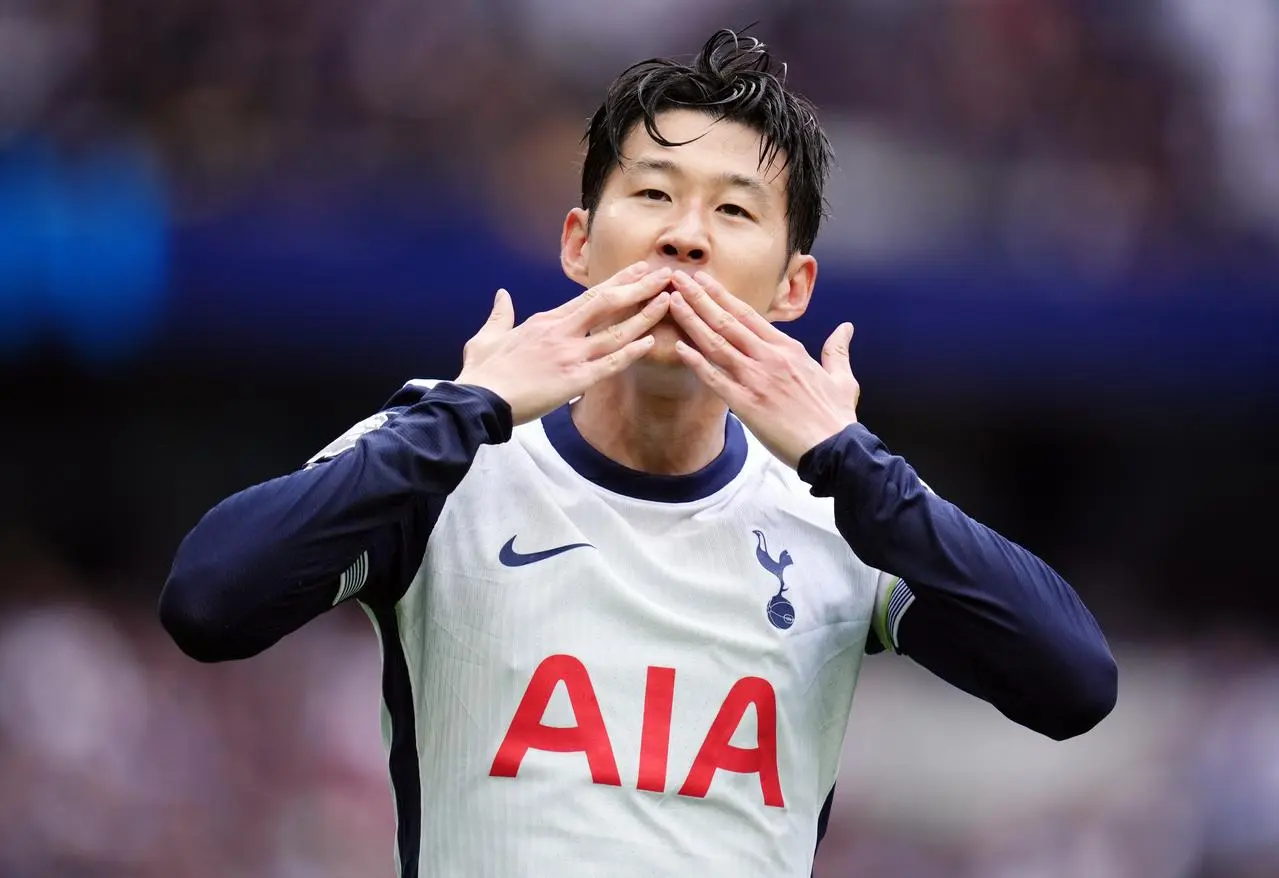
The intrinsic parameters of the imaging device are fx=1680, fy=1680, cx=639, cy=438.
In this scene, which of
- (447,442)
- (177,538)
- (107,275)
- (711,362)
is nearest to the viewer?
(447,442)

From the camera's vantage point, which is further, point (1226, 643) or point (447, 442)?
point (1226, 643)

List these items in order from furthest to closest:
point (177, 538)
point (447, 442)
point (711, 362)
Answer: point (177, 538) → point (711, 362) → point (447, 442)

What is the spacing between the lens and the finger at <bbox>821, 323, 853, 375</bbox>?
3.14 meters

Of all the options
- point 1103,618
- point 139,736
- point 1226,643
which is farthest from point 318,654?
point 1226,643

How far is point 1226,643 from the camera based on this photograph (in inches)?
293

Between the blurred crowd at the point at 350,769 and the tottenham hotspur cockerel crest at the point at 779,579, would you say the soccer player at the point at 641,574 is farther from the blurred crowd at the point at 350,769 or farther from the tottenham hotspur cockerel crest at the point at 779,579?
the blurred crowd at the point at 350,769

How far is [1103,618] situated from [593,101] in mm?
3169

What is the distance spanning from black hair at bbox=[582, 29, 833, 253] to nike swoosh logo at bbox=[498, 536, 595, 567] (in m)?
0.77

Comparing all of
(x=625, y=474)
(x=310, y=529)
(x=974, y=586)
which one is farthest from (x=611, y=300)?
(x=974, y=586)

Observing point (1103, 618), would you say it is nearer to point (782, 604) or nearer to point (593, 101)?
point (593, 101)

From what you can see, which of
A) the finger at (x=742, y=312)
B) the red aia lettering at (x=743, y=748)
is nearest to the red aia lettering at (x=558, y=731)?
the red aia lettering at (x=743, y=748)

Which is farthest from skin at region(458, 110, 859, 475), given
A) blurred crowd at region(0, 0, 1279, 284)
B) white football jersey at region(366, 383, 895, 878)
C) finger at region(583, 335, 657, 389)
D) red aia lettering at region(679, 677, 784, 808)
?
blurred crowd at region(0, 0, 1279, 284)

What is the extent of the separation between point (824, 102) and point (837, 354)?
4098 millimetres

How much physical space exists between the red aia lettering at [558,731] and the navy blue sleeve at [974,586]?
545 millimetres
